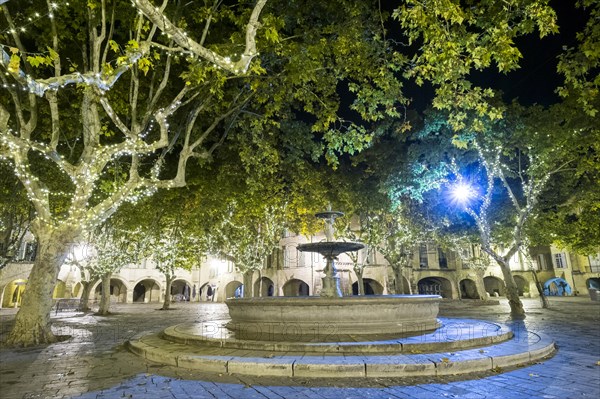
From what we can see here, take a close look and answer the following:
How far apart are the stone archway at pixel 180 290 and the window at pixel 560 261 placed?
44.1m

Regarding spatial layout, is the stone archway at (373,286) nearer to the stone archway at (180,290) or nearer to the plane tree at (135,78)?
the stone archway at (180,290)

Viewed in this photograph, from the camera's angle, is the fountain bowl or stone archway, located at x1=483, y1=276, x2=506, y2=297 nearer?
the fountain bowl

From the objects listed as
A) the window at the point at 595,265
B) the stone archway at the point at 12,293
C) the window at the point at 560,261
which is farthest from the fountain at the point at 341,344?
the window at the point at 560,261

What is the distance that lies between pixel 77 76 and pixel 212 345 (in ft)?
18.7

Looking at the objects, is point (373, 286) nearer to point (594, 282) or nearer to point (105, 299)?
point (105, 299)

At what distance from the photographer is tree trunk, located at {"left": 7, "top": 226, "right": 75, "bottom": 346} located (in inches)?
334

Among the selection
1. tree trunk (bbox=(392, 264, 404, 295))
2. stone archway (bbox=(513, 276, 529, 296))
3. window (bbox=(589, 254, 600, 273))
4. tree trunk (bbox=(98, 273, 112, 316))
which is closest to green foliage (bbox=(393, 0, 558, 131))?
tree trunk (bbox=(392, 264, 404, 295))

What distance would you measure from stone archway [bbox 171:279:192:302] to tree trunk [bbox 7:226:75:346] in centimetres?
3818

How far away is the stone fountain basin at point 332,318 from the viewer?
7.68 m

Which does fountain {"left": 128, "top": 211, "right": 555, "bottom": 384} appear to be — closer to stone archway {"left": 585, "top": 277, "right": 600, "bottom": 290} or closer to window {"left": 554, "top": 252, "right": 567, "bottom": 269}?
window {"left": 554, "top": 252, "right": 567, "bottom": 269}

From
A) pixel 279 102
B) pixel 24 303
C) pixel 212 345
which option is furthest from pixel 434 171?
pixel 24 303

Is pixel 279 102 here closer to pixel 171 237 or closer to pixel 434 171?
pixel 434 171

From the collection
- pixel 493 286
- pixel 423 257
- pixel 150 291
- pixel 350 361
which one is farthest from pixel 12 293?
pixel 493 286

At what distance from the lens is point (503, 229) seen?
797 inches
